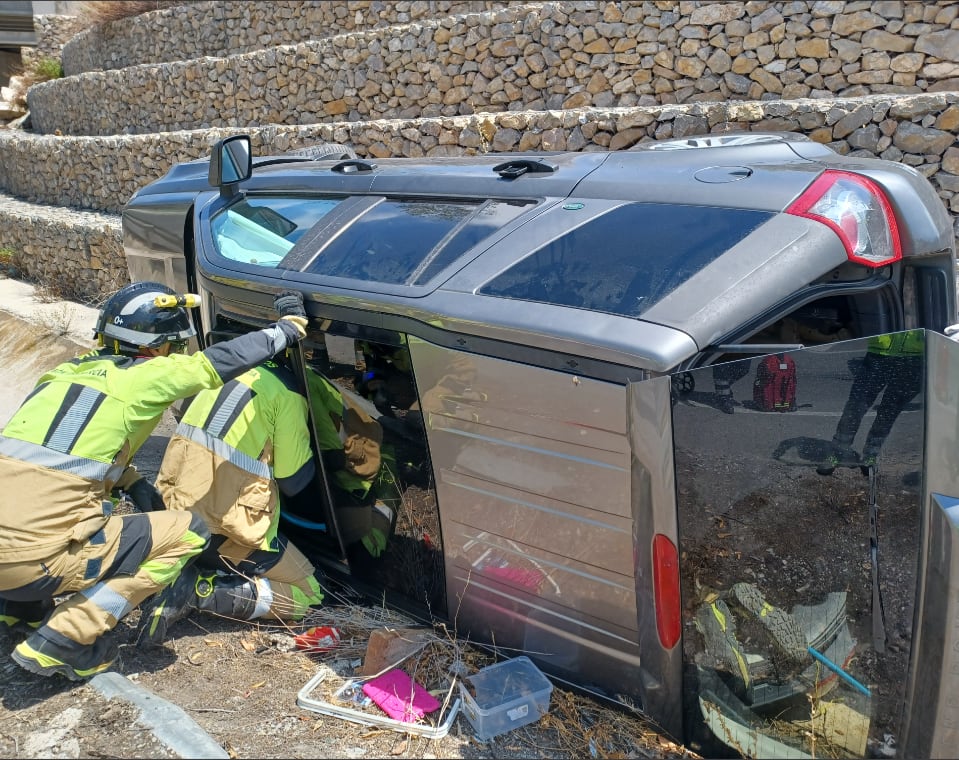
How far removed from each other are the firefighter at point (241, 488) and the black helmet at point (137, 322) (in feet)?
1.03

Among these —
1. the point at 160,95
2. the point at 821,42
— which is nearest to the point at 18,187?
the point at 160,95

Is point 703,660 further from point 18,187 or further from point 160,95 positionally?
point 18,187

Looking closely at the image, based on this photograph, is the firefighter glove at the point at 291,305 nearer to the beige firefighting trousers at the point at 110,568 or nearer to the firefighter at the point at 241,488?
the firefighter at the point at 241,488

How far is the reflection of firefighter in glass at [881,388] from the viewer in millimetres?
1947

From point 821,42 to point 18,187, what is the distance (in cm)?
1576

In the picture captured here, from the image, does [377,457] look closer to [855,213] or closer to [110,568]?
[110,568]

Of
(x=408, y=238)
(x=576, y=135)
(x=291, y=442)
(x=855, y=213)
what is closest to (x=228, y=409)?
(x=291, y=442)

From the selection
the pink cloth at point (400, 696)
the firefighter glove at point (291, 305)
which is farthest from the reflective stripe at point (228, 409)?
the pink cloth at point (400, 696)

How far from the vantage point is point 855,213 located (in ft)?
8.57

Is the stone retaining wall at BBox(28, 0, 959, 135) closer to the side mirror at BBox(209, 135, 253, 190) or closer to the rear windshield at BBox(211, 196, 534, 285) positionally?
the side mirror at BBox(209, 135, 253, 190)

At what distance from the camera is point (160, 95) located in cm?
1589

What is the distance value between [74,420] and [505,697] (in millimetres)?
1884

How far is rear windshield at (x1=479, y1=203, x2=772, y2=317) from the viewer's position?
2.48m

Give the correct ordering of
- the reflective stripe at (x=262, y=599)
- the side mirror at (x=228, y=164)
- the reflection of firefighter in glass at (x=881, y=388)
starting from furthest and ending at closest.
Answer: the side mirror at (x=228, y=164) < the reflective stripe at (x=262, y=599) < the reflection of firefighter in glass at (x=881, y=388)
